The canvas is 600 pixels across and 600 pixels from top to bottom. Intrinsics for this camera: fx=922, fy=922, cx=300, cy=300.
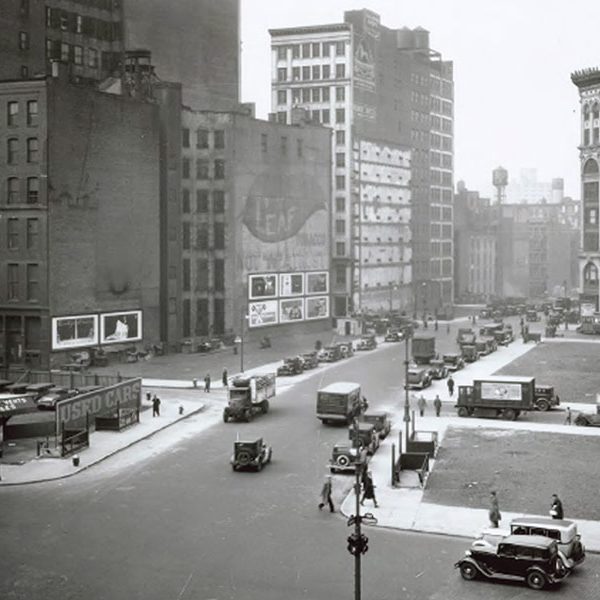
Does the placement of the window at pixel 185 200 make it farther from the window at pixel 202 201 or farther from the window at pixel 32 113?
the window at pixel 32 113

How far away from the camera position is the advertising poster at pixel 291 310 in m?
106

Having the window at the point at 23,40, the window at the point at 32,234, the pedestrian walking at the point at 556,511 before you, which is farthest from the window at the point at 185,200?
the pedestrian walking at the point at 556,511

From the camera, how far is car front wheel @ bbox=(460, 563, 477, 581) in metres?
28.2

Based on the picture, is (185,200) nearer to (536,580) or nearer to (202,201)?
(202,201)

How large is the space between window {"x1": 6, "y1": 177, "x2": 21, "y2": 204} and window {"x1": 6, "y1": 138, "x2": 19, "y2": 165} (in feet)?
4.95

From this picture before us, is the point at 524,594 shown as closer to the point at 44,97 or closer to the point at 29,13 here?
the point at 44,97

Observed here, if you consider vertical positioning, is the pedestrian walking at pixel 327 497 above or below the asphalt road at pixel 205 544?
above

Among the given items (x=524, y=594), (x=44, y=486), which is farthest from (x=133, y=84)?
(x=524, y=594)

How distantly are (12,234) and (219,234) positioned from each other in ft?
81.7

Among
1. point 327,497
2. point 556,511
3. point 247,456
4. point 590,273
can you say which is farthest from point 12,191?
point 590,273

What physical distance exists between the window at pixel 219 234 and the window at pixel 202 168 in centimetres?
508

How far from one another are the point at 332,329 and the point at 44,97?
169ft

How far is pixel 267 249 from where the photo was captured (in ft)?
339

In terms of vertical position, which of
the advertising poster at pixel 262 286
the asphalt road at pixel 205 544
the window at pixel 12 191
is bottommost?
the asphalt road at pixel 205 544
